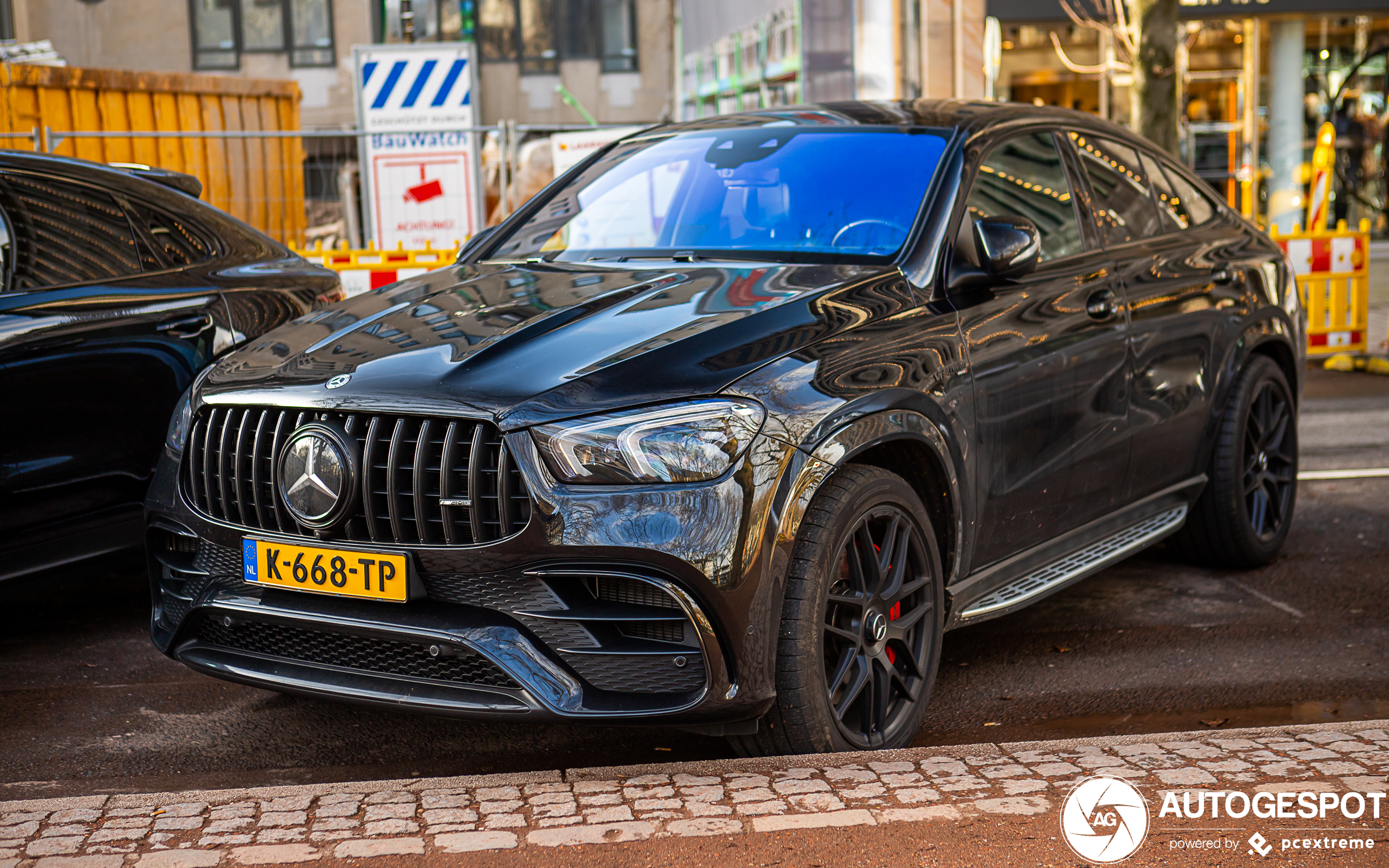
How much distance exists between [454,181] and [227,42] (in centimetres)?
2141

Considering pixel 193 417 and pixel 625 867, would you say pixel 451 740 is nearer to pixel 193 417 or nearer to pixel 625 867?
pixel 193 417

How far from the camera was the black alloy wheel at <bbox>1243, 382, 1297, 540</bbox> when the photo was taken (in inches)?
216

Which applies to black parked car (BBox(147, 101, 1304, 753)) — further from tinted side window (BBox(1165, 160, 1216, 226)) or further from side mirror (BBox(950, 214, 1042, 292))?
tinted side window (BBox(1165, 160, 1216, 226))

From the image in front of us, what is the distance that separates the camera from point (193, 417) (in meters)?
3.56

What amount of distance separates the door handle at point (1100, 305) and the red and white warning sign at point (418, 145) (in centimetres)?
758

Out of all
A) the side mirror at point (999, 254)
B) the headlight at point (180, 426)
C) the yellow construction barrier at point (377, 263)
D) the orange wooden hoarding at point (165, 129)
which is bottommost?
the headlight at point (180, 426)

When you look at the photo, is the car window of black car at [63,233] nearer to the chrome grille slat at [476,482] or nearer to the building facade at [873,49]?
the chrome grille slat at [476,482]

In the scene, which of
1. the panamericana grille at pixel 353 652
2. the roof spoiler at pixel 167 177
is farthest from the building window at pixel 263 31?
the panamericana grille at pixel 353 652

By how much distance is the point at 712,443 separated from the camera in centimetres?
306

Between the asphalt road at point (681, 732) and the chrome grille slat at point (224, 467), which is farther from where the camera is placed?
the asphalt road at point (681, 732)

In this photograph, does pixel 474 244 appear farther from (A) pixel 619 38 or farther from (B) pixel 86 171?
(A) pixel 619 38

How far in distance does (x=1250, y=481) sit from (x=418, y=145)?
780 centimetres

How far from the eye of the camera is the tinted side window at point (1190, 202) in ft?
17.7

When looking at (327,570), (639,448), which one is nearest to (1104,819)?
(639,448)
